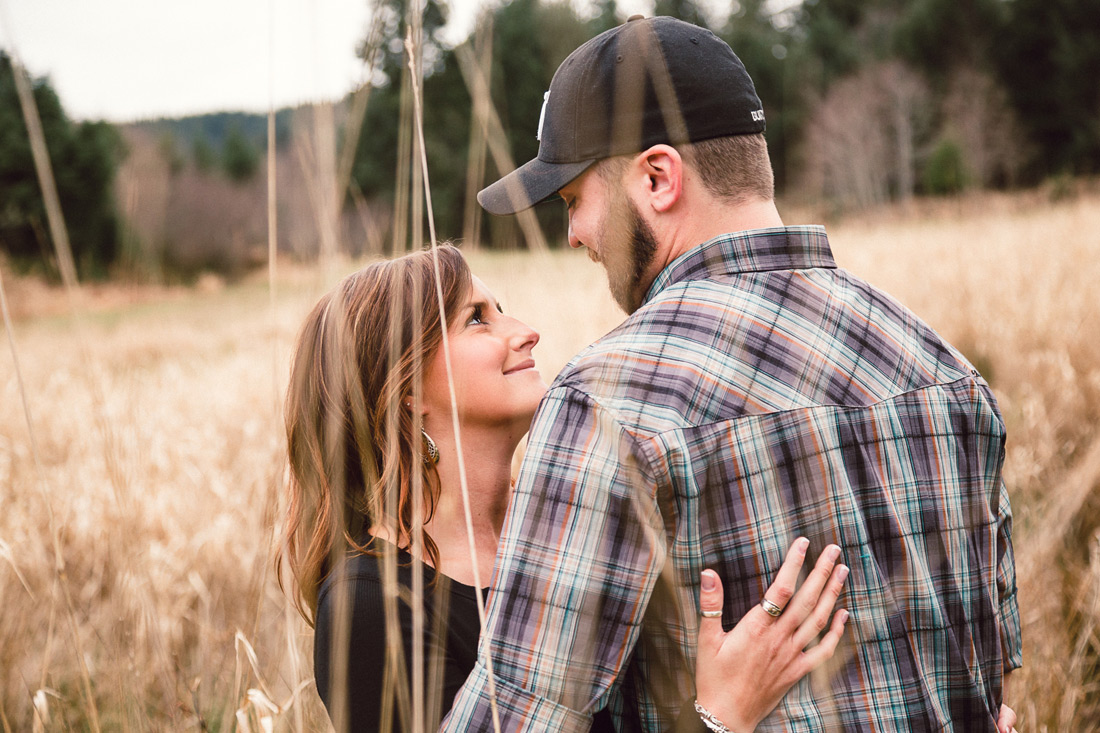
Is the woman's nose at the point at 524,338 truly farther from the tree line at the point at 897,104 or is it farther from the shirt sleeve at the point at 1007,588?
the tree line at the point at 897,104

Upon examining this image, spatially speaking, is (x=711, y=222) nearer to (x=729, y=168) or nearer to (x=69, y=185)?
(x=729, y=168)

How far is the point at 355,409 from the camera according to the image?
145 cm

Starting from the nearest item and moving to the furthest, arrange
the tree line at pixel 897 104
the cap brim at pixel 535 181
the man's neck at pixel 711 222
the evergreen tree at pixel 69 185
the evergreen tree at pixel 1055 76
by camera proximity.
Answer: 1. the man's neck at pixel 711 222
2. the cap brim at pixel 535 181
3. the evergreen tree at pixel 69 185
4. the tree line at pixel 897 104
5. the evergreen tree at pixel 1055 76

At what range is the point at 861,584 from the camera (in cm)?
108

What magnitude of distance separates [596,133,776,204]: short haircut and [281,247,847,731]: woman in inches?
19.6

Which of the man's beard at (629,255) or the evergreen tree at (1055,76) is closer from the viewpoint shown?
the man's beard at (629,255)

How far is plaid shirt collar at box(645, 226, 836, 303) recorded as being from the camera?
3.88ft

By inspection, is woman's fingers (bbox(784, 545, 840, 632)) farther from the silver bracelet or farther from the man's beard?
the man's beard

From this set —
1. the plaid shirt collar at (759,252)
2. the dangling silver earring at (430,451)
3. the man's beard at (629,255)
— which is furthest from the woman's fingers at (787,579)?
the dangling silver earring at (430,451)

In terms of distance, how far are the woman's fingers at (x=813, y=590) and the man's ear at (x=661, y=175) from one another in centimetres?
61

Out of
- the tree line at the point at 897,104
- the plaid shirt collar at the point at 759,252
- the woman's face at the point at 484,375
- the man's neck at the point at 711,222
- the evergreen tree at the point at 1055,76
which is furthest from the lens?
the evergreen tree at the point at 1055,76

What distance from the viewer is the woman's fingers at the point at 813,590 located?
104 cm

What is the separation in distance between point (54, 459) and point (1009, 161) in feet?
86.0

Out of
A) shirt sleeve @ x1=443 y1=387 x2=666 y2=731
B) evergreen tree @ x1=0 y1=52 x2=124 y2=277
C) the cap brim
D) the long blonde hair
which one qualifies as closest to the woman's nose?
the long blonde hair
